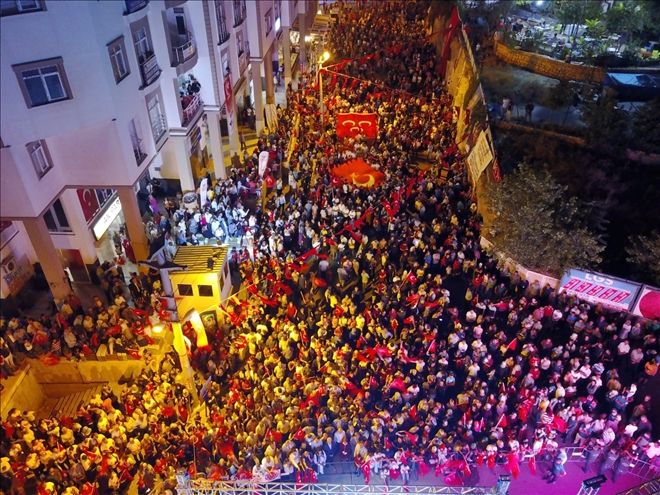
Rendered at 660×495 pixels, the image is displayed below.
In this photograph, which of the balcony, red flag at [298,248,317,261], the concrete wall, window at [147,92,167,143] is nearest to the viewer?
the concrete wall

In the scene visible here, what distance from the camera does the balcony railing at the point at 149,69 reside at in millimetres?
18438

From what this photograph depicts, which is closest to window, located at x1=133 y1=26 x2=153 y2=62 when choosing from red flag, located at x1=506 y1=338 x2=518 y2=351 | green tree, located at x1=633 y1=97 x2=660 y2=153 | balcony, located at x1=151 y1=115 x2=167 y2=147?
balcony, located at x1=151 y1=115 x2=167 y2=147

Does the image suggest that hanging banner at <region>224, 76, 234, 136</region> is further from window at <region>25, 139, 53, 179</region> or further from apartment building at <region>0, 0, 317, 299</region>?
window at <region>25, 139, 53, 179</region>

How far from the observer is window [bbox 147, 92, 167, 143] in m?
19.6

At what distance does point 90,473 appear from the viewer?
13.6 m

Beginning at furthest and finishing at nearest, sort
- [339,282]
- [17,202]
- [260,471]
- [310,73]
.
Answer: [310,73]
[339,282]
[17,202]
[260,471]

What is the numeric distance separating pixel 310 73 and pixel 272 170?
1662 cm

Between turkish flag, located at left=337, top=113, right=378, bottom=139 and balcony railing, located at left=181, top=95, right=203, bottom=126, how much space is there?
21.3 feet

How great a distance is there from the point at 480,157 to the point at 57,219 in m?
18.2

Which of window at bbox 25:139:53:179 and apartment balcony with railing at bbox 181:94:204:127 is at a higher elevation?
window at bbox 25:139:53:179

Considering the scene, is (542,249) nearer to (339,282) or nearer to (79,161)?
(339,282)

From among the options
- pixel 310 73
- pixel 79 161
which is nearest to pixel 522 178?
pixel 79 161

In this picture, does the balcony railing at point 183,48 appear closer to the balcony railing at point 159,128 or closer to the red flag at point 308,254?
the balcony railing at point 159,128

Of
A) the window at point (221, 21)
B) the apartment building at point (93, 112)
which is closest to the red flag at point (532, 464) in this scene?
the apartment building at point (93, 112)
